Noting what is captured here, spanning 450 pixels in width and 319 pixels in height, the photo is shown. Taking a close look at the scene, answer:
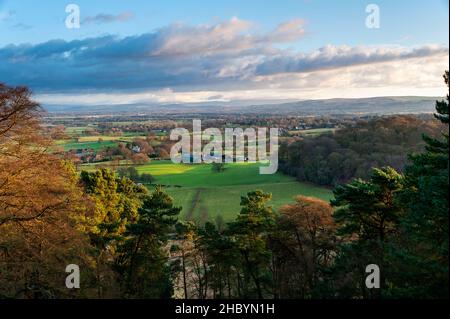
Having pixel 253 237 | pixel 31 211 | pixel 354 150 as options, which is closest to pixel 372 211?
pixel 253 237

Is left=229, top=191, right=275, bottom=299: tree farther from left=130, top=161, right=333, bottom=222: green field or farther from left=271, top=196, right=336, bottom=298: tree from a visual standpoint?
left=130, top=161, right=333, bottom=222: green field

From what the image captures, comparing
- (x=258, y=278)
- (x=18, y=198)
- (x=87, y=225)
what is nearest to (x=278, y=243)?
(x=258, y=278)

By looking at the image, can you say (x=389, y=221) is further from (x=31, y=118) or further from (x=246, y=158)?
(x=246, y=158)

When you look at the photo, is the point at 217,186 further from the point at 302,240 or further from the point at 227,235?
the point at 227,235

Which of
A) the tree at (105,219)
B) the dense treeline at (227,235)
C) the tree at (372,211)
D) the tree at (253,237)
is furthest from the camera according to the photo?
the tree at (253,237)

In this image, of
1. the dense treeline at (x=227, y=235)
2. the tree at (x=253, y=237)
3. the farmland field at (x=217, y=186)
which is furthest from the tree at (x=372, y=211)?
the farmland field at (x=217, y=186)

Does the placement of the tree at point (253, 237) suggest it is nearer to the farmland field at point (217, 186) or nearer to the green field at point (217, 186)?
the farmland field at point (217, 186)
